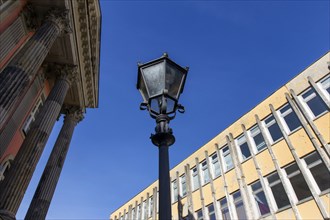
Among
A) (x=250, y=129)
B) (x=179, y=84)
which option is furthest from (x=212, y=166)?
(x=179, y=84)

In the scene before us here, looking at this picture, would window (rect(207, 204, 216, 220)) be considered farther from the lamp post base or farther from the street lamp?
the lamp post base

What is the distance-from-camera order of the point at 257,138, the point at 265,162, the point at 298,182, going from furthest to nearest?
the point at 257,138, the point at 265,162, the point at 298,182

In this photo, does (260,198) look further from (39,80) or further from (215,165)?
(39,80)

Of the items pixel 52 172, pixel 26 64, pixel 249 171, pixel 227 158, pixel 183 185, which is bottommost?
pixel 52 172

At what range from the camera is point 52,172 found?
11.9m

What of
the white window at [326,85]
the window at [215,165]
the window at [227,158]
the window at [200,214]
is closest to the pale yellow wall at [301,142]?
the white window at [326,85]

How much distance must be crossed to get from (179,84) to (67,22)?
33.0 ft

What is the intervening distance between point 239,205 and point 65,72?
14706mm

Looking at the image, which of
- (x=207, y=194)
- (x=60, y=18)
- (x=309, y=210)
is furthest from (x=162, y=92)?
(x=207, y=194)

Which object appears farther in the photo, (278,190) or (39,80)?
(278,190)

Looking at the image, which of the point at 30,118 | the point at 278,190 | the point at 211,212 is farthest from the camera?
the point at 211,212

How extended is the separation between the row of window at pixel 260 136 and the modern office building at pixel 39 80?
39.2ft

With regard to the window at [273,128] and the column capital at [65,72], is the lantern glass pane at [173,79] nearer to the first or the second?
the column capital at [65,72]

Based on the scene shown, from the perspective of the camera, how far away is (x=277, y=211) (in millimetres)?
14719
